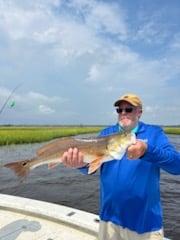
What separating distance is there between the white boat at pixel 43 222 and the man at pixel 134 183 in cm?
172

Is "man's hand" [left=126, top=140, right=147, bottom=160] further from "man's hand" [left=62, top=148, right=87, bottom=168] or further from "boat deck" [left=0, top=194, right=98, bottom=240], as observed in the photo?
"boat deck" [left=0, top=194, right=98, bottom=240]

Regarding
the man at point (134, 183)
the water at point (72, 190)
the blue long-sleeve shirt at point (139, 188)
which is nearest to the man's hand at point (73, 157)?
the man at point (134, 183)

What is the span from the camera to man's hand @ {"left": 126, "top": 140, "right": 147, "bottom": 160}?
89.0 inches

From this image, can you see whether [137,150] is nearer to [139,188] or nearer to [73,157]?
[139,188]

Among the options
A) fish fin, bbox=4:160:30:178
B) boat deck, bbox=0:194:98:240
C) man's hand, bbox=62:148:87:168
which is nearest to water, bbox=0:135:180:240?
boat deck, bbox=0:194:98:240

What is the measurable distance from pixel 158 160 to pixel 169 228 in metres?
7.03

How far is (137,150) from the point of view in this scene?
89.1 inches

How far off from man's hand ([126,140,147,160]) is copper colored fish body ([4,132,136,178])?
39 mm

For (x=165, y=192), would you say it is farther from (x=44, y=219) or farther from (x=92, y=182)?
(x=44, y=219)

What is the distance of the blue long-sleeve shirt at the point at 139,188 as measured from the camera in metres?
2.57

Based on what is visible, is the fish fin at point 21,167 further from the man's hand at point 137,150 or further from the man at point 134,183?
the man's hand at point 137,150

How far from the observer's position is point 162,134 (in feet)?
8.87

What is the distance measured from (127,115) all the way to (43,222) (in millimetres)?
2764

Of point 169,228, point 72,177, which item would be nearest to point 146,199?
point 169,228
